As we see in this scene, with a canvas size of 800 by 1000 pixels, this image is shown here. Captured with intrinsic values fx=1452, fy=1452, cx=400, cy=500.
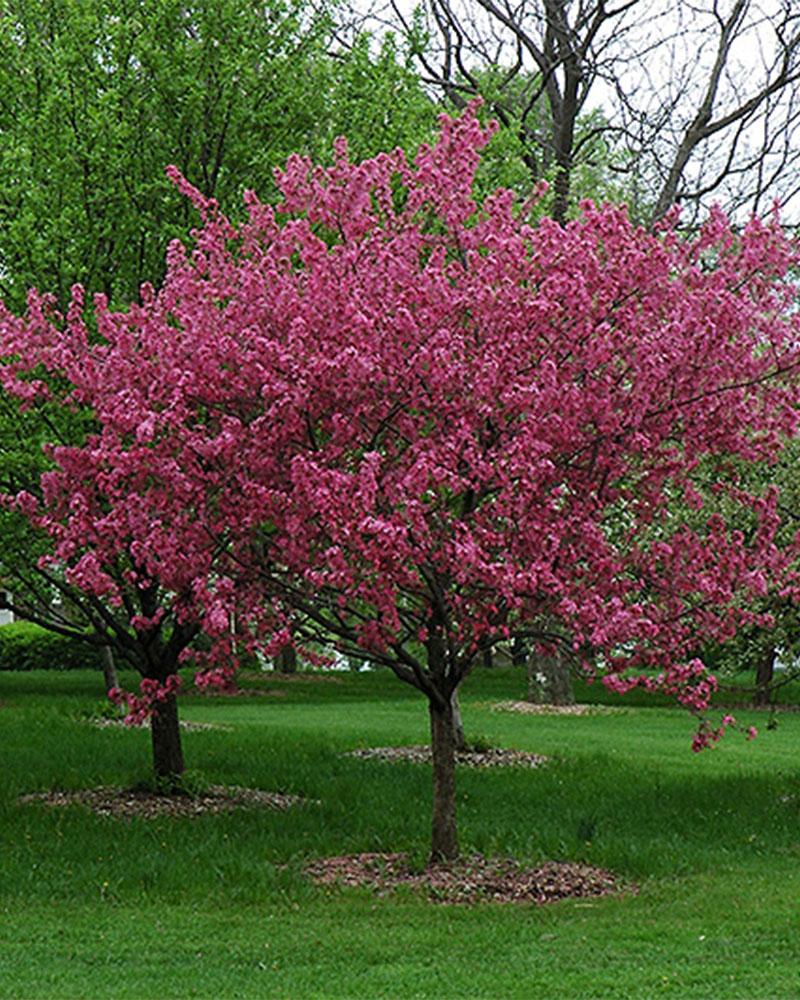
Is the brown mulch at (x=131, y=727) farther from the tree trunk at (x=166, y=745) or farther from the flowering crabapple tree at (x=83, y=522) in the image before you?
the flowering crabapple tree at (x=83, y=522)

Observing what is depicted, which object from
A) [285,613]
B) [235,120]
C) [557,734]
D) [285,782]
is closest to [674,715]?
[557,734]

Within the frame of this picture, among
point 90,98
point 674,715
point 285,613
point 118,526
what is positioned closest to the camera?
point 118,526

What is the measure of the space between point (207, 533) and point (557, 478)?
2.52m

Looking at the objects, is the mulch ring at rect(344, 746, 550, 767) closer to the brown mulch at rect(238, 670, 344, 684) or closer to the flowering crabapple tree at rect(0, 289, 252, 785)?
the flowering crabapple tree at rect(0, 289, 252, 785)

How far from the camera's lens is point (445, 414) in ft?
33.6

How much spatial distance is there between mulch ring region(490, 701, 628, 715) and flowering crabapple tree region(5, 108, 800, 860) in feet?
59.1

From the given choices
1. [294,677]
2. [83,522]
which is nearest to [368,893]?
[83,522]

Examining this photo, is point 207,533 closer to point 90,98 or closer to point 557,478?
point 557,478

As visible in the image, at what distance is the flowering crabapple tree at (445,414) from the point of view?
A: 32.4ft

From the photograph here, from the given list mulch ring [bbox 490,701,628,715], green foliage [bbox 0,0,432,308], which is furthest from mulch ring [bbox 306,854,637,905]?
mulch ring [bbox 490,701,628,715]

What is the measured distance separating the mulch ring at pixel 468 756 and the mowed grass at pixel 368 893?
45 centimetres

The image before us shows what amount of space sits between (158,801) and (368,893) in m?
4.71

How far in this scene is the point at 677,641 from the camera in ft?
35.0

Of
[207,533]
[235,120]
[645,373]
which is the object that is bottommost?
[207,533]
